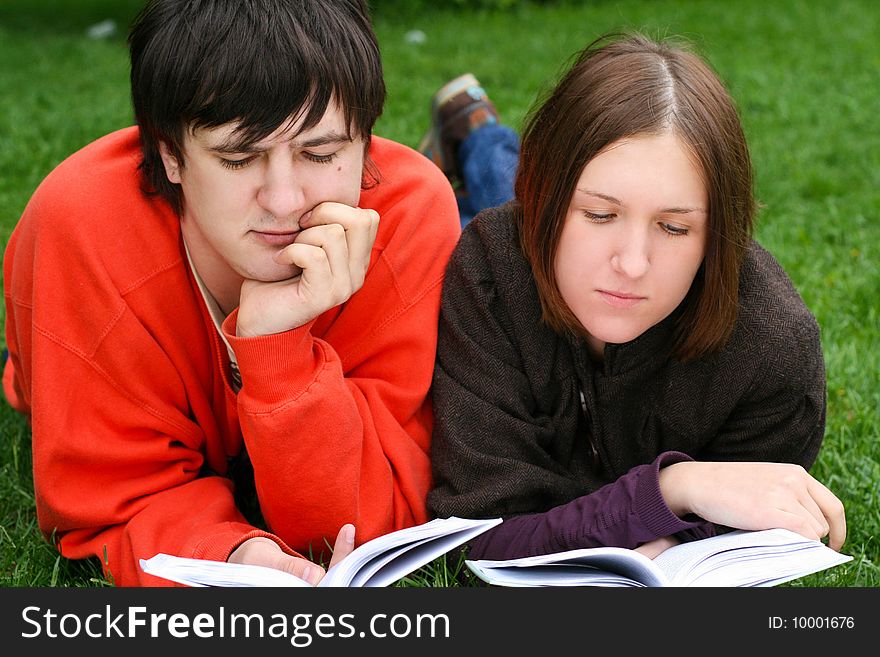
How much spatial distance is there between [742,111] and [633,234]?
9.00 ft

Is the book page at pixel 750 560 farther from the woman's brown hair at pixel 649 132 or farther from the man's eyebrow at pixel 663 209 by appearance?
the man's eyebrow at pixel 663 209

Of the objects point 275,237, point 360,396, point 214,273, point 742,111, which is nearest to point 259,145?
point 275,237

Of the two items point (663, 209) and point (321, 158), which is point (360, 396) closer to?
point (321, 158)

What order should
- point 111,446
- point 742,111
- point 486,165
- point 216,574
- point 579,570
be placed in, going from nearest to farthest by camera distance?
point 216,574, point 579,570, point 111,446, point 486,165, point 742,111

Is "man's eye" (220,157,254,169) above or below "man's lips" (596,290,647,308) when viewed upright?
above

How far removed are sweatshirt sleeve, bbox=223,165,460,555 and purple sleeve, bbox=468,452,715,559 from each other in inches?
10.7

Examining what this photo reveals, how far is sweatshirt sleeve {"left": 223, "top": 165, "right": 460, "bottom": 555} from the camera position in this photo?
7.55 ft

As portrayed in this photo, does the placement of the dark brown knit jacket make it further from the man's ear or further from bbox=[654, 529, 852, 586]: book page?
the man's ear

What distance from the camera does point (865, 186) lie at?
17.8 ft

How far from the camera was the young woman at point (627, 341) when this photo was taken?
2.27 metres

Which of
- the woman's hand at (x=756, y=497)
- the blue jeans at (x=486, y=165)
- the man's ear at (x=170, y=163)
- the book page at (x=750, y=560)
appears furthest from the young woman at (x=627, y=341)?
the blue jeans at (x=486, y=165)

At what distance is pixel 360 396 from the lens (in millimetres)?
2535

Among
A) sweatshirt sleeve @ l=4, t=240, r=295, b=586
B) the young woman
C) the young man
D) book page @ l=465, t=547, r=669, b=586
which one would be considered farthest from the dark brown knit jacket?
sweatshirt sleeve @ l=4, t=240, r=295, b=586
